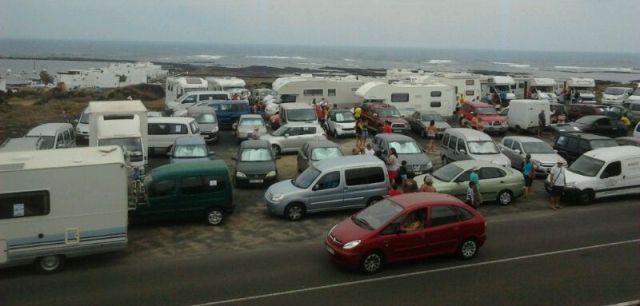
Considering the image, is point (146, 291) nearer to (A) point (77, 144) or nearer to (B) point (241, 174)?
(B) point (241, 174)

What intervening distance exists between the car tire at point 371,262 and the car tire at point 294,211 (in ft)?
15.9

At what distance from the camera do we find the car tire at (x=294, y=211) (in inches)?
637

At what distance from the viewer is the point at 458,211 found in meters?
12.4

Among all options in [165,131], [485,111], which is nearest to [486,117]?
[485,111]

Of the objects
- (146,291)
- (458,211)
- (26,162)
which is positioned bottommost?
(146,291)

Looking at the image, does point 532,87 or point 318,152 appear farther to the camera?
point 532,87

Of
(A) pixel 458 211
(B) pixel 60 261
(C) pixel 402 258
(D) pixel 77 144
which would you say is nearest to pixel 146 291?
(B) pixel 60 261

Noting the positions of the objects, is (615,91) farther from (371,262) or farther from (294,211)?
(371,262)

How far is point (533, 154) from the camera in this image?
21.9 meters

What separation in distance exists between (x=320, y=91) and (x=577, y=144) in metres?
19.1

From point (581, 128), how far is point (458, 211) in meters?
20.1

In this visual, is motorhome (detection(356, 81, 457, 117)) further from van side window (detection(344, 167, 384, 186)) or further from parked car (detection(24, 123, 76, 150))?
van side window (detection(344, 167, 384, 186))

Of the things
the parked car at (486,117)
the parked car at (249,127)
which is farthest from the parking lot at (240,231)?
the parked car at (486,117)

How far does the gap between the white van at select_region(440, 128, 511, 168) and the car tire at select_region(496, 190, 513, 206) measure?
2.99m
